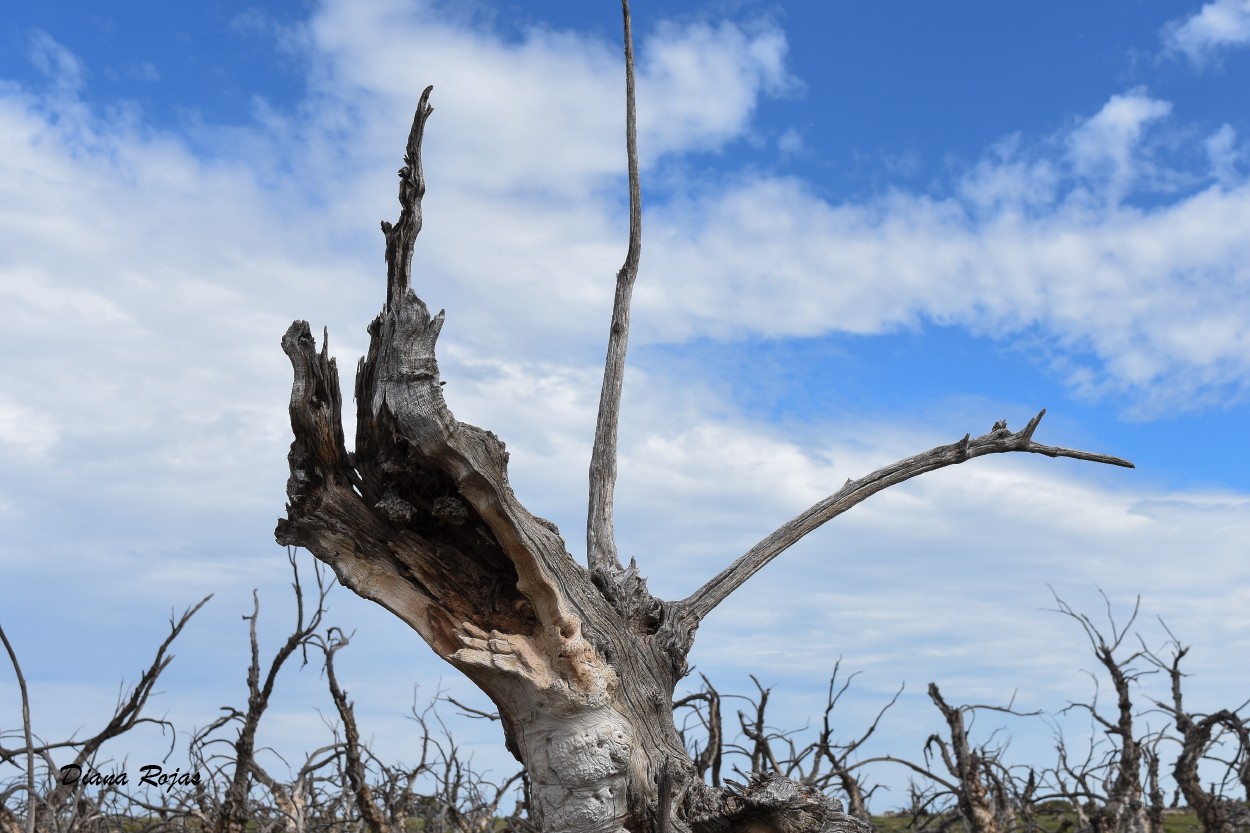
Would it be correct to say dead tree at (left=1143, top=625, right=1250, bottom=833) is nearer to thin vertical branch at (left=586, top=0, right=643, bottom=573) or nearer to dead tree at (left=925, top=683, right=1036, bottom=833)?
dead tree at (left=925, top=683, right=1036, bottom=833)

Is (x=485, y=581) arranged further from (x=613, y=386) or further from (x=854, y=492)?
(x=854, y=492)

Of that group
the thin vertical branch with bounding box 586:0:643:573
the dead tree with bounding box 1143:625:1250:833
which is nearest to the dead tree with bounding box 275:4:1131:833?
the thin vertical branch with bounding box 586:0:643:573

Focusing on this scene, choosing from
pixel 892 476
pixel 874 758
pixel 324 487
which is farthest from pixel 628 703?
pixel 874 758

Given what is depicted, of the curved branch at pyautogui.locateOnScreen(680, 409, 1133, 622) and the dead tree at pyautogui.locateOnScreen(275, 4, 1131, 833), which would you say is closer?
the dead tree at pyautogui.locateOnScreen(275, 4, 1131, 833)

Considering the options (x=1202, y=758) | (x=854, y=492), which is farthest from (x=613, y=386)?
(x=1202, y=758)

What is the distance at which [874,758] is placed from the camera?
902cm

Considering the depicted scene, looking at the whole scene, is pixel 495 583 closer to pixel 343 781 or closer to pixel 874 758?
pixel 874 758

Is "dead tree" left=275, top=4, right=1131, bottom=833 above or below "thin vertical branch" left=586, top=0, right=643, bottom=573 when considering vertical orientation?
below

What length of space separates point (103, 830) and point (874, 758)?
8.63 meters

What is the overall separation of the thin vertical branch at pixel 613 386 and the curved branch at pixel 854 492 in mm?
579

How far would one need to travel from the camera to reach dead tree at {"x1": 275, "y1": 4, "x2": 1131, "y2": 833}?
4473 mm

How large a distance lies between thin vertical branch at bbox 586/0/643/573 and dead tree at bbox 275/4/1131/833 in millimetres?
636

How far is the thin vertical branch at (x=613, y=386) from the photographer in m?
5.77

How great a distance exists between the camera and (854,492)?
19.9ft
